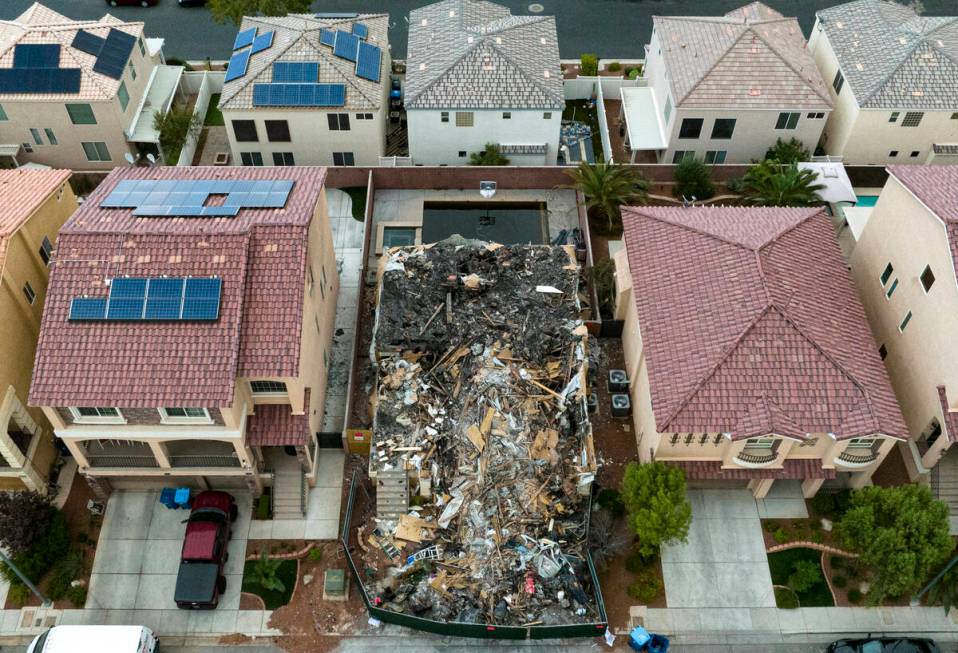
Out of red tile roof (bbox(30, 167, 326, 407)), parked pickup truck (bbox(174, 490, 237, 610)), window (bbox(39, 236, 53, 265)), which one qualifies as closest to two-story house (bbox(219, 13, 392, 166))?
window (bbox(39, 236, 53, 265))

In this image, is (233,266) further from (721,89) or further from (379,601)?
(721,89)

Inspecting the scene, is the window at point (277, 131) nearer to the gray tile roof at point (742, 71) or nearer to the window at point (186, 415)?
the window at point (186, 415)

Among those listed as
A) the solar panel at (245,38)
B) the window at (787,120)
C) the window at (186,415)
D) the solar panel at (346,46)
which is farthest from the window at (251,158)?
the window at (787,120)

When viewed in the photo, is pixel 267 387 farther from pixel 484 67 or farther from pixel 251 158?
pixel 484 67

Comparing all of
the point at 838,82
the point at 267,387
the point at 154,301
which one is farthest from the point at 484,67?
the point at 154,301

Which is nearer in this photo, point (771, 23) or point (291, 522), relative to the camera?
point (291, 522)

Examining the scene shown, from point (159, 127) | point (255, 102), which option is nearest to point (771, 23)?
point (255, 102)

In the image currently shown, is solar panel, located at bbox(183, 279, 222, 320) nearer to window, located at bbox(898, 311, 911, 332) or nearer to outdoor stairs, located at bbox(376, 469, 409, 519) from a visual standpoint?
outdoor stairs, located at bbox(376, 469, 409, 519)
